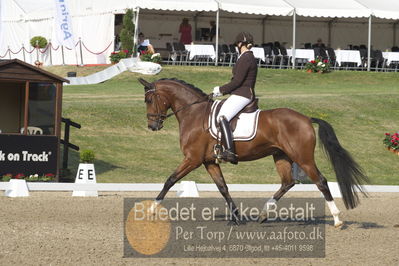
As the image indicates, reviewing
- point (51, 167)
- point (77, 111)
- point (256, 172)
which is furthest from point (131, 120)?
point (51, 167)

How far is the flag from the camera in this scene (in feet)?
107

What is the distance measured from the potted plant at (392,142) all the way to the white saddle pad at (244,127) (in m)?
12.4

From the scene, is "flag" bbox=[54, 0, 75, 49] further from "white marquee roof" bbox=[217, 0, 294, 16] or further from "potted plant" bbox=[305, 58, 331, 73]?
"potted plant" bbox=[305, 58, 331, 73]

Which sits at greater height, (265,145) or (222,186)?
(265,145)

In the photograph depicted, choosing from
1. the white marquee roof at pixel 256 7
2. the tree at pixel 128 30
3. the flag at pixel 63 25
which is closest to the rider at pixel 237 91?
the white marquee roof at pixel 256 7

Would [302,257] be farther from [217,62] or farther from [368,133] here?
[217,62]

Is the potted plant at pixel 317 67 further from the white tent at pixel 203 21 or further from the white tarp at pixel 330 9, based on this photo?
the white tarp at pixel 330 9

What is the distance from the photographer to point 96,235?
10.2m

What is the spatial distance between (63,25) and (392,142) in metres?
14.9

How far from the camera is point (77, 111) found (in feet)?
77.5

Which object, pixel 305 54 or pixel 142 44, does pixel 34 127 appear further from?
pixel 305 54

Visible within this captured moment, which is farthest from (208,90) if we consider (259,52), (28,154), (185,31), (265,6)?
(28,154)

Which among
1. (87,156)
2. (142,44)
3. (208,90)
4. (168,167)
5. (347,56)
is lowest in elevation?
(168,167)

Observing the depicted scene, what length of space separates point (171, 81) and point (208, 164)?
1.38m
